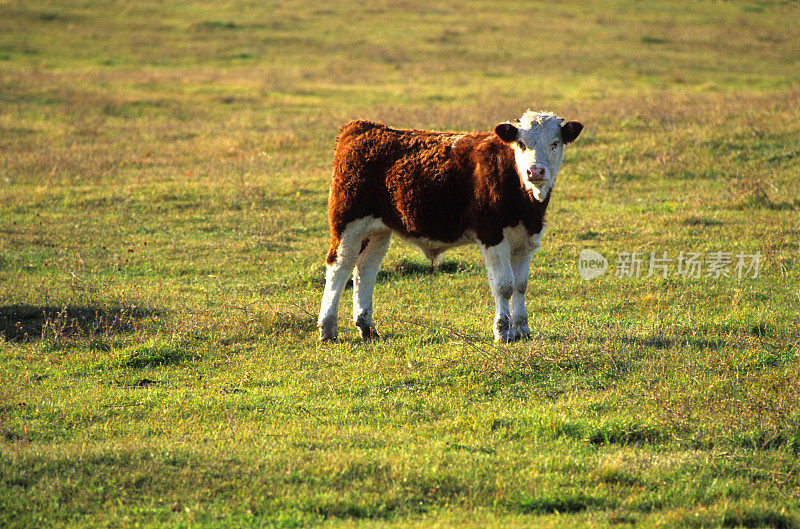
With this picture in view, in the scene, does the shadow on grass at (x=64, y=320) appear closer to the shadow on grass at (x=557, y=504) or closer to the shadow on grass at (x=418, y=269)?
the shadow on grass at (x=418, y=269)

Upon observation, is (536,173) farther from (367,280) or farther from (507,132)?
(367,280)

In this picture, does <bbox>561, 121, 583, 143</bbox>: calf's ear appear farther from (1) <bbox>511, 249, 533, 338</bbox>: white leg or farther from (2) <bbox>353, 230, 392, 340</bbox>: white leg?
(2) <bbox>353, 230, 392, 340</bbox>: white leg

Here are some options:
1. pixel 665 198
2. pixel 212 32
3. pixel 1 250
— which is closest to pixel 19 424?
pixel 1 250

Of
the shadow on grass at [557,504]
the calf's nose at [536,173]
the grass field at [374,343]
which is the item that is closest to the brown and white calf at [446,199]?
the calf's nose at [536,173]

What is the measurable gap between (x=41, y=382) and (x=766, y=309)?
8595 millimetres

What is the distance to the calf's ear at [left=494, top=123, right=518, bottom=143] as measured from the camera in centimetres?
930

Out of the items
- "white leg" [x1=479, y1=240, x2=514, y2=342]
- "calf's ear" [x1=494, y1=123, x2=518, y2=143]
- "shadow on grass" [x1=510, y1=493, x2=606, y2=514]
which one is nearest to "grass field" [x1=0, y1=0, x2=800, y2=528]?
"shadow on grass" [x1=510, y1=493, x2=606, y2=514]

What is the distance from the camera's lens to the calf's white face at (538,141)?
923 cm

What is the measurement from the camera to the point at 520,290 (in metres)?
9.90

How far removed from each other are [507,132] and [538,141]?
1.13ft

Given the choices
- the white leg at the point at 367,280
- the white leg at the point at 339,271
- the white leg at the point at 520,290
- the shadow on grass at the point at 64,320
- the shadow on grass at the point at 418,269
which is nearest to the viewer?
the white leg at the point at 520,290

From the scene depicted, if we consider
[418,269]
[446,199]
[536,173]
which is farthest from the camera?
[418,269]

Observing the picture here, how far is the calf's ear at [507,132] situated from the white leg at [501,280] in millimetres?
1118

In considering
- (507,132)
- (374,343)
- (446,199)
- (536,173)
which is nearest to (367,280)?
(374,343)
